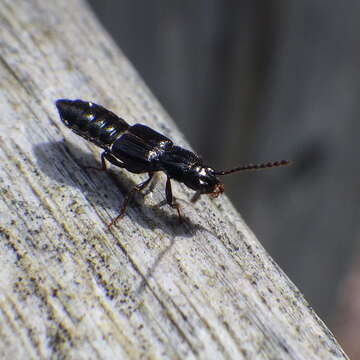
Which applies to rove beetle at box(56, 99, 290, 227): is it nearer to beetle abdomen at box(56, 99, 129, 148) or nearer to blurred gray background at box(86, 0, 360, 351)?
beetle abdomen at box(56, 99, 129, 148)

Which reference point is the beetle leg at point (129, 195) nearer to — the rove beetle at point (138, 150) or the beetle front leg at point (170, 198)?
the rove beetle at point (138, 150)

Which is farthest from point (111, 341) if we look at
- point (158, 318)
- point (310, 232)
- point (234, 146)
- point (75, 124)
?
point (310, 232)

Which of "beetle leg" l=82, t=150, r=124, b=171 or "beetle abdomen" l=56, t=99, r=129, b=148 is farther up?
"beetle abdomen" l=56, t=99, r=129, b=148

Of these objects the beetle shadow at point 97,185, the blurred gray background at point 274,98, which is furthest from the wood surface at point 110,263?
the blurred gray background at point 274,98

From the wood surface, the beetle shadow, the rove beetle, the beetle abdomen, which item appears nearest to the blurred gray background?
the rove beetle

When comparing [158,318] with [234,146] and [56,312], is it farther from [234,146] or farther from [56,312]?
[234,146]

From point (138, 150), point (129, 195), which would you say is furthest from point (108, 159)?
point (129, 195)
